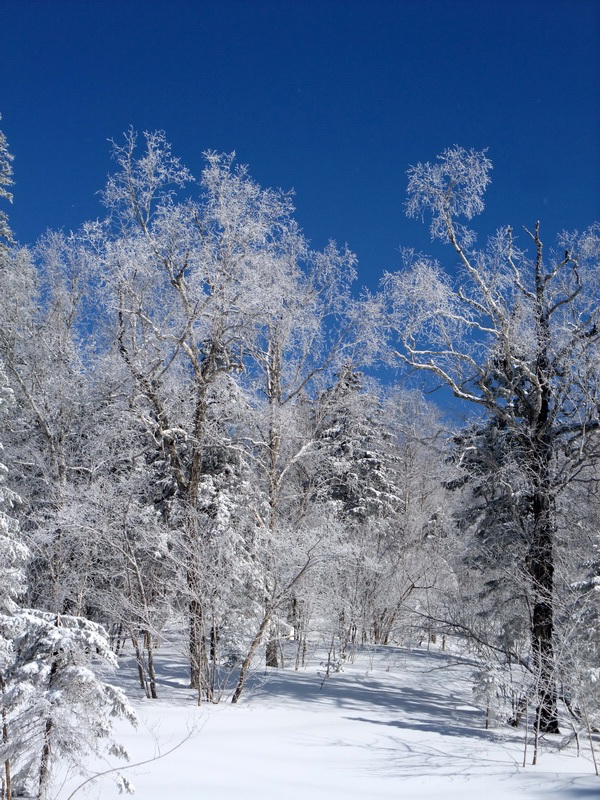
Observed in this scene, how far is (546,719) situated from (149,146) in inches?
501

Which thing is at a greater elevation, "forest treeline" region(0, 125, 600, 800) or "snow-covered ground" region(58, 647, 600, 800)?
"forest treeline" region(0, 125, 600, 800)

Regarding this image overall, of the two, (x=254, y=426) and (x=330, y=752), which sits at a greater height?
(x=254, y=426)

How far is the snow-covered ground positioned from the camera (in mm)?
7246

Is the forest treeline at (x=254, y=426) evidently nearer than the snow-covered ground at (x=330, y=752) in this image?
No

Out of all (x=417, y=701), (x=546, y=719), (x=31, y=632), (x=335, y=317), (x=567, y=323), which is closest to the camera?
(x=31, y=632)

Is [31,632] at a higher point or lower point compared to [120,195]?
lower

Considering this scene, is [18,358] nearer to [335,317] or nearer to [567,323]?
[335,317]

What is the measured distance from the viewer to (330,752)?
356 inches

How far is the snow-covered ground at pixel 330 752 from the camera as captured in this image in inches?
285

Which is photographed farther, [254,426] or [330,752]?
[254,426]

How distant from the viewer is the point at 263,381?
53.7 ft

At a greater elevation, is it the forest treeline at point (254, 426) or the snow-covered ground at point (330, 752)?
the forest treeline at point (254, 426)

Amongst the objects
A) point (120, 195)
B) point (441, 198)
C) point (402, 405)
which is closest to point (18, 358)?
point (120, 195)

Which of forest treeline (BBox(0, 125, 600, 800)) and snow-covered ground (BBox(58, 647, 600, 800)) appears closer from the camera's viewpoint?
snow-covered ground (BBox(58, 647, 600, 800))
